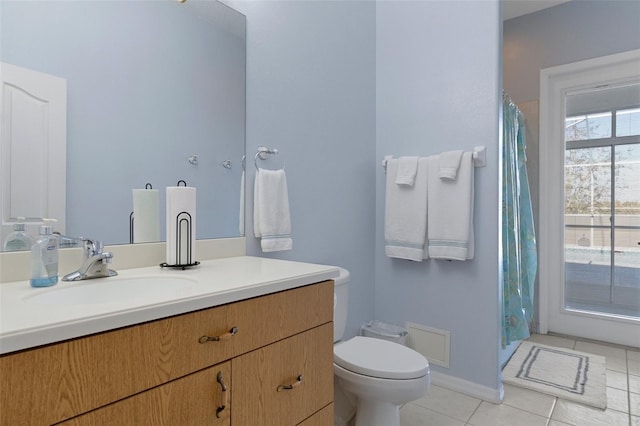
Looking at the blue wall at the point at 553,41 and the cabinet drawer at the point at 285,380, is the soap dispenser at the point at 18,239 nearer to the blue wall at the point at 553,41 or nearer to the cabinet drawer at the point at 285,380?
the cabinet drawer at the point at 285,380

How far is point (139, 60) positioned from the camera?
4.26 feet

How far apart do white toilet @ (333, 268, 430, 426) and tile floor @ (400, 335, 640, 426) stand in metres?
0.34

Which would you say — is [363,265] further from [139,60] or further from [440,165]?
[139,60]

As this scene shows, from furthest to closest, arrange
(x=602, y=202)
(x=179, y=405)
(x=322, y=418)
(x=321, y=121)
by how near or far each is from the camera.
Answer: (x=602, y=202)
(x=321, y=121)
(x=322, y=418)
(x=179, y=405)

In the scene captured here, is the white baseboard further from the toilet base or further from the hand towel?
the hand towel

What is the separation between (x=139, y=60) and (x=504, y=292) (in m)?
2.44

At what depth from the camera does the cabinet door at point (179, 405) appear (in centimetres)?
68

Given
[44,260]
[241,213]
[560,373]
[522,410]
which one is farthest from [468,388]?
[44,260]

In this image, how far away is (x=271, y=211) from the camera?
1657 mm

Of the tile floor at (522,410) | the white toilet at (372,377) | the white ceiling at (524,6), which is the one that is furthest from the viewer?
the white ceiling at (524,6)

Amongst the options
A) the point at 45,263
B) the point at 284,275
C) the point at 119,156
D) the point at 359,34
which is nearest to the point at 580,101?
the point at 359,34

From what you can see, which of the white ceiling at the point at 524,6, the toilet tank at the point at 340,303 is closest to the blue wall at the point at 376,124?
the toilet tank at the point at 340,303

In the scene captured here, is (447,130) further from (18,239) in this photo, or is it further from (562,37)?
(18,239)

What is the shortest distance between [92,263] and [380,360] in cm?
115
